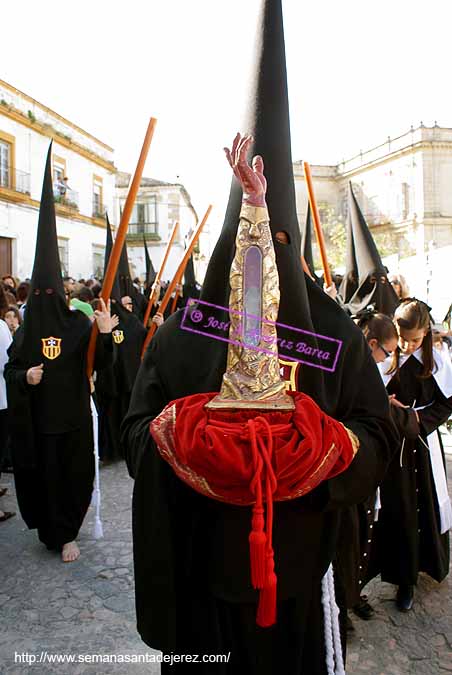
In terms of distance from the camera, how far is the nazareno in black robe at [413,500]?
316 cm

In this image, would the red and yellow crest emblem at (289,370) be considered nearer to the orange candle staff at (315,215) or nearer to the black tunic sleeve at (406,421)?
the black tunic sleeve at (406,421)

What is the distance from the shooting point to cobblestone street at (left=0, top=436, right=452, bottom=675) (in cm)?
272

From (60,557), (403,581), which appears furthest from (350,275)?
(60,557)

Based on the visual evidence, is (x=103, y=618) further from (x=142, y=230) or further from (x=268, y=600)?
(x=142, y=230)

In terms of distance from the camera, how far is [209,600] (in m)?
1.72

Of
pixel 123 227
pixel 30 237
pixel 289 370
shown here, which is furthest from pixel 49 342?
pixel 30 237

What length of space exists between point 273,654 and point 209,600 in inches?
12.0

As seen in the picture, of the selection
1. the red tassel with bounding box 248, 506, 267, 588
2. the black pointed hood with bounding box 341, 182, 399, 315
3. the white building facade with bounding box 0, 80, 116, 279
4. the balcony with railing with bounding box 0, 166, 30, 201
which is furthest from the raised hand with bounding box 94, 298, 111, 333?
the balcony with railing with bounding box 0, 166, 30, 201

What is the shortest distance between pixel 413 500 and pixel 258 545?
2312 millimetres

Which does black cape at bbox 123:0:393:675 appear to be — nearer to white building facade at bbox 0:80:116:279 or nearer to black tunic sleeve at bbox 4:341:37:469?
black tunic sleeve at bbox 4:341:37:469

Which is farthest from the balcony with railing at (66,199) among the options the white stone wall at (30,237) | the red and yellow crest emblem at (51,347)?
the red and yellow crest emblem at (51,347)

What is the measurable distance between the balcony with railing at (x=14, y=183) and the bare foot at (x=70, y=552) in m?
17.9

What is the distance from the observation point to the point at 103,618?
3.12 m

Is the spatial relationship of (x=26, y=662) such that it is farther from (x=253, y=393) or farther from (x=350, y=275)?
(x=350, y=275)
